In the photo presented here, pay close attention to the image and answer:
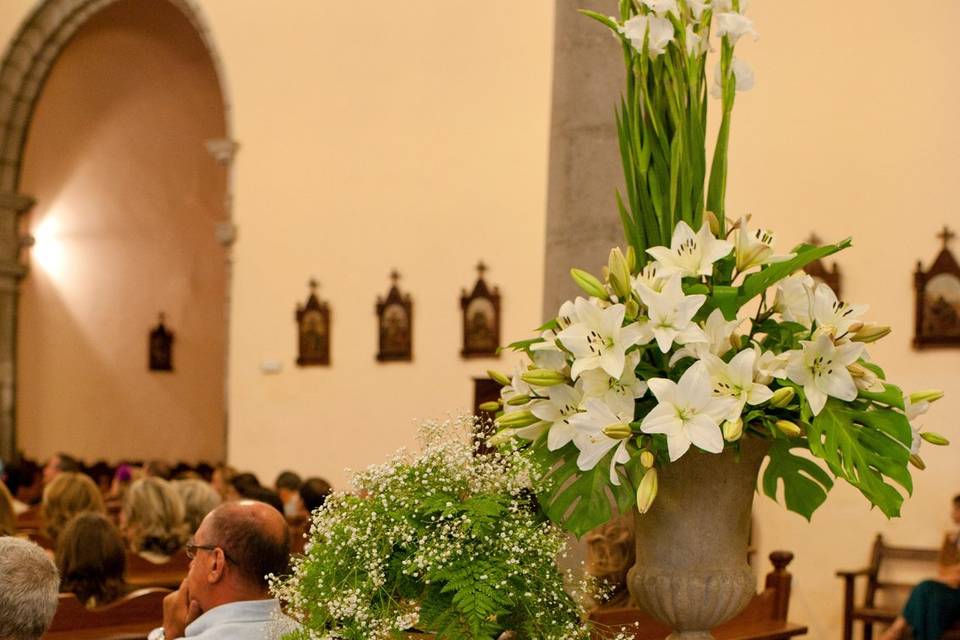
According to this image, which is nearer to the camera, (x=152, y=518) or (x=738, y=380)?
(x=738, y=380)

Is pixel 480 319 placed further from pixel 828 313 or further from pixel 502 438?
pixel 828 313

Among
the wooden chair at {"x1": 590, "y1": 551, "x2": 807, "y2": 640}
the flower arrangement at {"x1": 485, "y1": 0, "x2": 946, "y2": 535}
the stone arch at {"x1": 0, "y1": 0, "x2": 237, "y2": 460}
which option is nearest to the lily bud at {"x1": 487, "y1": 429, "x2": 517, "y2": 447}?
the flower arrangement at {"x1": 485, "y1": 0, "x2": 946, "y2": 535}

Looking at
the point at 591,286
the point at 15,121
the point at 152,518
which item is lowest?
the point at 152,518

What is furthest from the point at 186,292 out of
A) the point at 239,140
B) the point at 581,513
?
the point at 581,513

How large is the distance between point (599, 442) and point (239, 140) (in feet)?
35.8

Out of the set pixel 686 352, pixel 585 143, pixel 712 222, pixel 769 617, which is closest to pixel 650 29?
pixel 712 222

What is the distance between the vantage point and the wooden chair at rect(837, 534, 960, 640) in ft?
23.9

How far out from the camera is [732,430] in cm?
188

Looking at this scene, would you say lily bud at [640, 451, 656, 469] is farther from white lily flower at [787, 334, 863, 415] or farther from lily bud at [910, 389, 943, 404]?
lily bud at [910, 389, 943, 404]

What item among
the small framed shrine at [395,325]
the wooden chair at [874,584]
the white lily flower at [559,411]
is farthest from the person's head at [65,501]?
the white lily flower at [559,411]

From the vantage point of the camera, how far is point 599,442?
196cm

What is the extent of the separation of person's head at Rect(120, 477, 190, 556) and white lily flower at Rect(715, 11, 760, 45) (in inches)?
196

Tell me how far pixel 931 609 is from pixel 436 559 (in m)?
5.27

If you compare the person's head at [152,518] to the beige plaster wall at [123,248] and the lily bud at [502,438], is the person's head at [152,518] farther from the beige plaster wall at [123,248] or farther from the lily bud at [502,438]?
the beige plaster wall at [123,248]
